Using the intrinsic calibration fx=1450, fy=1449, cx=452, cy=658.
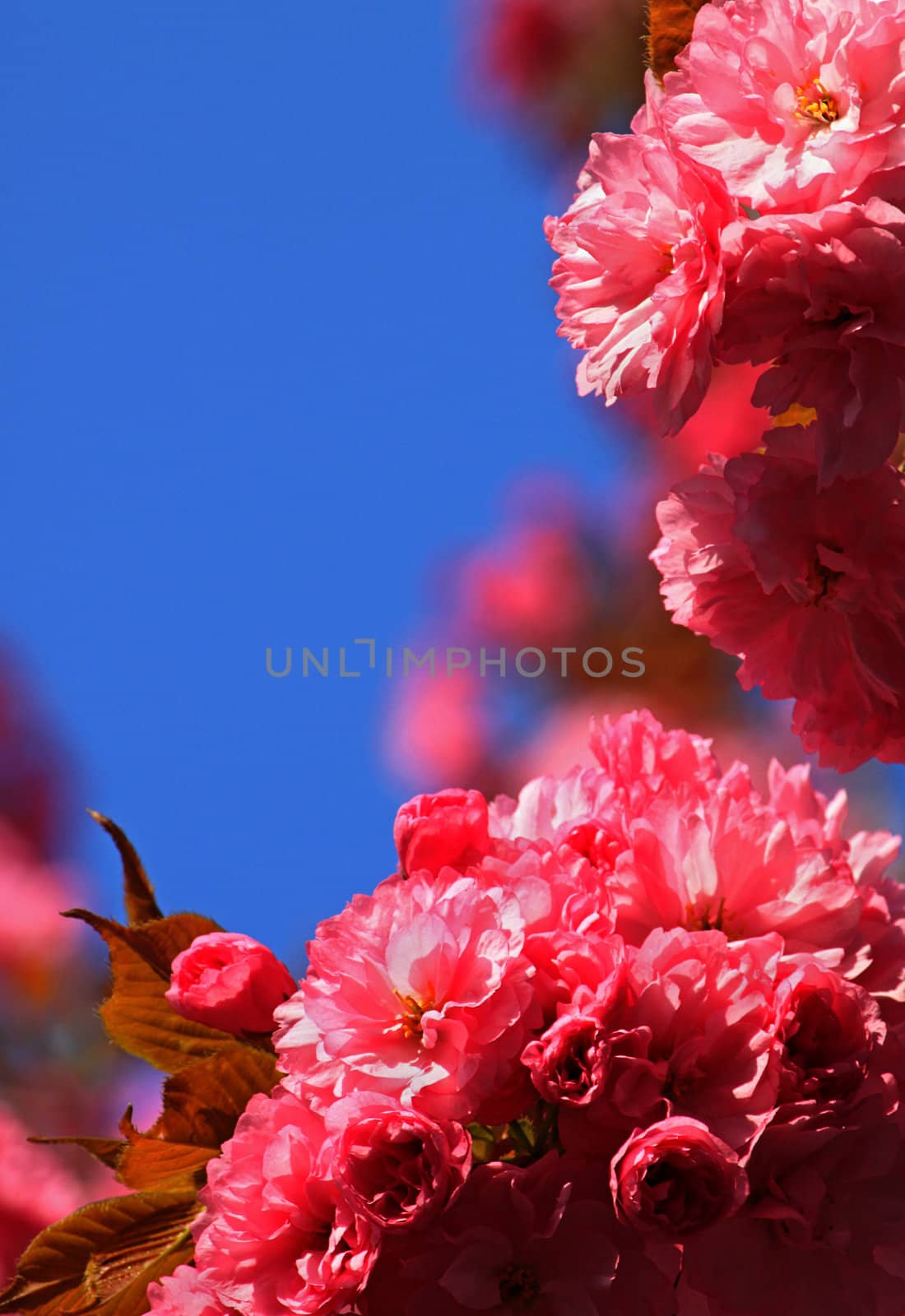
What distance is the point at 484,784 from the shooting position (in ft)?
7.52

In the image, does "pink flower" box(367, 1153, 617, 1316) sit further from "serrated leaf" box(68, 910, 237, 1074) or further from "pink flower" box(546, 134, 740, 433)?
"pink flower" box(546, 134, 740, 433)

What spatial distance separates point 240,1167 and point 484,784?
5.73 feet

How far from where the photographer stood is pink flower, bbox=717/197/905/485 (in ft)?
1.66

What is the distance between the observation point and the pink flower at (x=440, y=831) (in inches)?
23.5

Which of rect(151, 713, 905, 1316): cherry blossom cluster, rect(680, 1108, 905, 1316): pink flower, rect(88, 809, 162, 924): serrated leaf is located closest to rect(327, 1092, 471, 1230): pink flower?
rect(151, 713, 905, 1316): cherry blossom cluster

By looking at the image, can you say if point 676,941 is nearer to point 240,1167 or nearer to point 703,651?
point 240,1167

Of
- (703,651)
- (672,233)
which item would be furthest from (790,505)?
(703,651)

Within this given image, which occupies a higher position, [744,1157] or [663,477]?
[663,477]

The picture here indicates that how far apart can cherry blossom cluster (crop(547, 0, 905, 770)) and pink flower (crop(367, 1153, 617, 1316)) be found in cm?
22

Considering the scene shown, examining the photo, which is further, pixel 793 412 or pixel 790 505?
pixel 793 412

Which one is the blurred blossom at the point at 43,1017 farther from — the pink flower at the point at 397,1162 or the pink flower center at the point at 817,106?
the pink flower center at the point at 817,106

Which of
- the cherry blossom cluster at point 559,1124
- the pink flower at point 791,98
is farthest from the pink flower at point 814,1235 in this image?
the pink flower at point 791,98

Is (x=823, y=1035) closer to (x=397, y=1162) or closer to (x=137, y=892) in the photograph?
(x=397, y=1162)

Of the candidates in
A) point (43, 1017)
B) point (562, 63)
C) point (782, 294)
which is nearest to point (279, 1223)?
point (782, 294)
